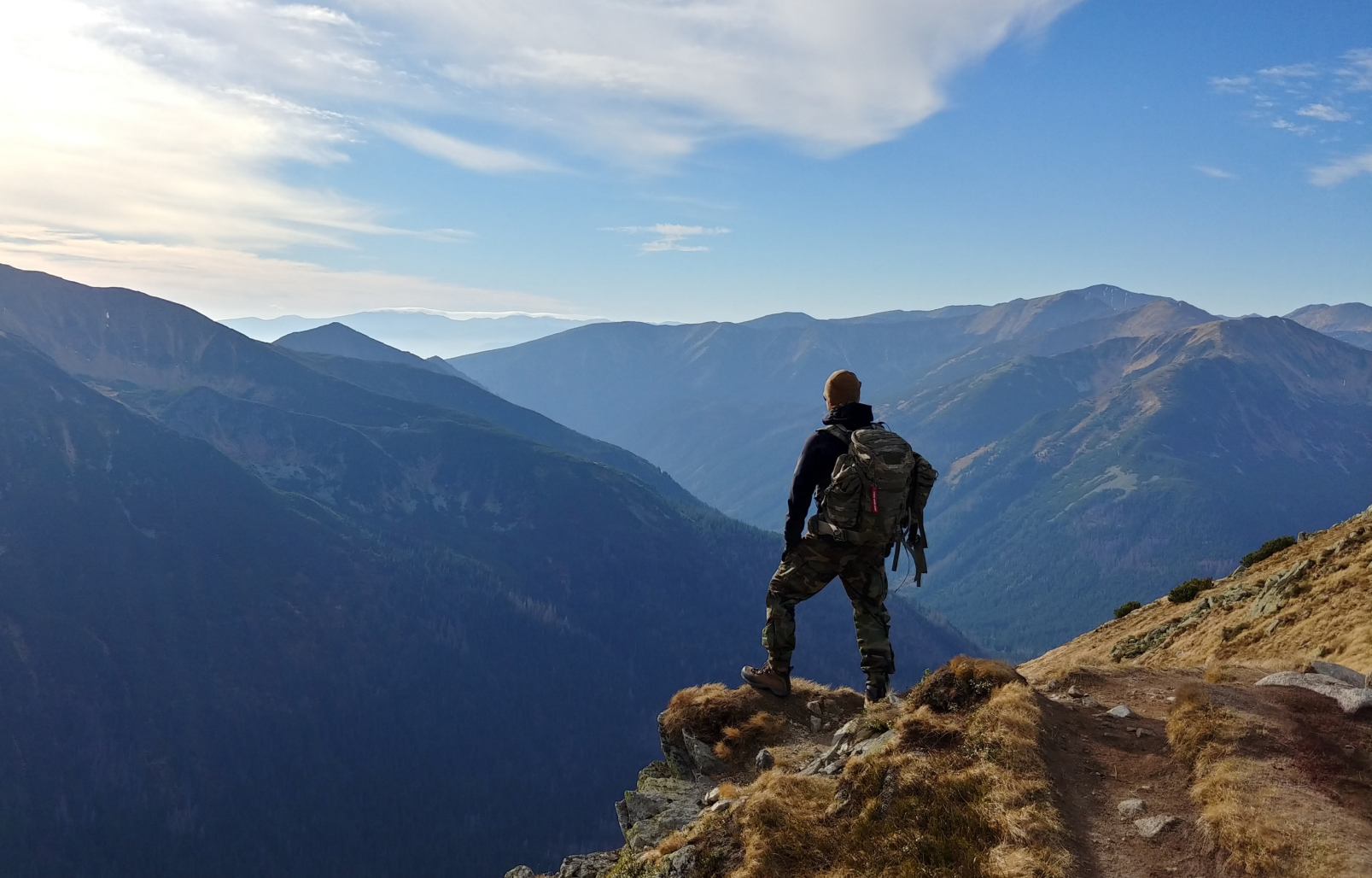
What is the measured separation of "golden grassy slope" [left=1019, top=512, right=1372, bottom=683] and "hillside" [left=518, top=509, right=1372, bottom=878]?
0.76 meters

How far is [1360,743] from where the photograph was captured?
1123 cm

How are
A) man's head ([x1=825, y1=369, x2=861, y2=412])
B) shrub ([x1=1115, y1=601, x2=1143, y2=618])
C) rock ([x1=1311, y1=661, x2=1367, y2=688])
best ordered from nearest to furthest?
rock ([x1=1311, y1=661, x2=1367, y2=688]) < man's head ([x1=825, y1=369, x2=861, y2=412]) < shrub ([x1=1115, y1=601, x2=1143, y2=618])

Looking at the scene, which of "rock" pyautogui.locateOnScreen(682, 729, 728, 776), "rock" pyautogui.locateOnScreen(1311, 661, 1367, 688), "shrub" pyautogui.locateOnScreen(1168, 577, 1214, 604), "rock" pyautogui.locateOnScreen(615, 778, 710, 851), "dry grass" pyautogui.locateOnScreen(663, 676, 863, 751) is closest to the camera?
"rock" pyautogui.locateOnScreen(1311, 661, 1367, 688)

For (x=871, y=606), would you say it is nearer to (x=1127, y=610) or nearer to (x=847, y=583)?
(x=847, y=583)

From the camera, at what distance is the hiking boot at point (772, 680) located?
17.6 m

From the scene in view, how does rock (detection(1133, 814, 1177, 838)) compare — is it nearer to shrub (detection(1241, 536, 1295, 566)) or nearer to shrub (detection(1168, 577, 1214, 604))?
shrub (detection(1168, 577, 1214, 604))

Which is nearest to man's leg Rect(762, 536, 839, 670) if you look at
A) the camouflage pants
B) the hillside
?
the camouflage pants

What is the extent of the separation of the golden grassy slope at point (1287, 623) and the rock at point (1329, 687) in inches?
83.9

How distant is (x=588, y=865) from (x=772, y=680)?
5235 millimetres

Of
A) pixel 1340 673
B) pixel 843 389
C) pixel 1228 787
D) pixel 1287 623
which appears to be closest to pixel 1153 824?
pixel 1228 787

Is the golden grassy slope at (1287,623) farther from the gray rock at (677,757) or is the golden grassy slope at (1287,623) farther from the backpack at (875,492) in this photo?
the gray rock at (677,757)

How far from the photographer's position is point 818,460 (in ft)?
50.0

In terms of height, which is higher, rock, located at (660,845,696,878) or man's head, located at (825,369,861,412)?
man's head, located at (825,369,861,412)

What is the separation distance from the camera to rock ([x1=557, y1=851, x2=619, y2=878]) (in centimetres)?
1598
